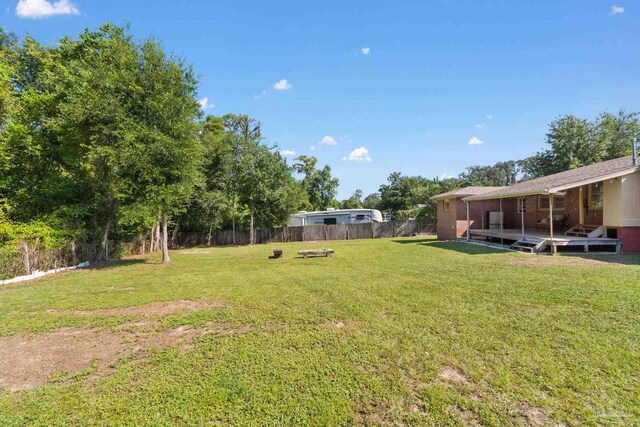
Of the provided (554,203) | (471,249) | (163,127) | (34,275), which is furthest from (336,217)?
(34,275)

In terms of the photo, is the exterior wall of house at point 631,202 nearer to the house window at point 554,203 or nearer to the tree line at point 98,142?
the house window at point 554,203

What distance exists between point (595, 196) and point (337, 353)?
15.3 metres

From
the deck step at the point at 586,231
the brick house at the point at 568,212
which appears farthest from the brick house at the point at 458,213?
the deck step at the point at 586,231

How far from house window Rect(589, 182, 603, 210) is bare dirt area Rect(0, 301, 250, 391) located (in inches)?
615

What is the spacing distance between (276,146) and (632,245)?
2292 centimetres

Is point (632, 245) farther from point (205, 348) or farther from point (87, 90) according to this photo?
point (87, 90)

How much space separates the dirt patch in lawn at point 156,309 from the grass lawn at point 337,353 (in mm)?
46

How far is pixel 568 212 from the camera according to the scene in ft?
47.8

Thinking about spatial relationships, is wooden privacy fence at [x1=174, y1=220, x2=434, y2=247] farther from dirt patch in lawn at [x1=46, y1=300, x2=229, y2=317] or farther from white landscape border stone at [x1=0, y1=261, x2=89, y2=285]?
dirt patch in lawn at [x1=46, y1=300, x2=229, y2=317]

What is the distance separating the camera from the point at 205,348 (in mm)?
3961

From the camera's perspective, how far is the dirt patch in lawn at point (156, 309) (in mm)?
5504

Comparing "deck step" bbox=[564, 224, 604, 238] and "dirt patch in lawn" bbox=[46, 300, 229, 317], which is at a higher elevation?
"deck step" bbox=[564, 224, 604, 238]

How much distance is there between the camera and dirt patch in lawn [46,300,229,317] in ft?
18.1

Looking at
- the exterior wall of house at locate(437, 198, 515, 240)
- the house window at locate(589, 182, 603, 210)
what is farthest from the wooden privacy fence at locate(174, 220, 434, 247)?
the house window at locate(589, 182, 603, 210)
